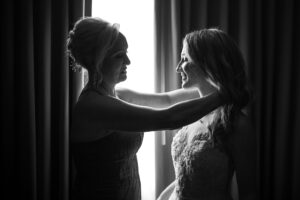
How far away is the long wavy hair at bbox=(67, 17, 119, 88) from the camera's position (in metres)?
1.39

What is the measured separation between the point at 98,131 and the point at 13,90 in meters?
0.67

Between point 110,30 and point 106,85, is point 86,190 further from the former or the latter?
point 110,30

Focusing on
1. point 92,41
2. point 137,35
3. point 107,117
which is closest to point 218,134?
point 107,117

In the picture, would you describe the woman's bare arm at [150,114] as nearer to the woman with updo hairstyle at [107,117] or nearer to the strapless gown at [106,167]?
the woman with updo hairstyle at [107,117]

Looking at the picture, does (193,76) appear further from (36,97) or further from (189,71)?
(36,97)

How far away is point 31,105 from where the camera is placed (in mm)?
1835

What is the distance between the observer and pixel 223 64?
55.3 inches

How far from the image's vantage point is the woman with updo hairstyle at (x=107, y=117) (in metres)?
1.35

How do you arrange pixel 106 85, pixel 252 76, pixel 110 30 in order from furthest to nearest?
pixel 252 76, pixel 106 85, pixel 110 30

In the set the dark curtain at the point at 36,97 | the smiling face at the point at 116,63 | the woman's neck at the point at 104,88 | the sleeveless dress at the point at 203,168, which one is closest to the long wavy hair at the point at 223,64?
the sleeveless dress at the point at 203,168

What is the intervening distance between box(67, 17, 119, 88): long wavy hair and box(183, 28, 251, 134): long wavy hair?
0.33 m

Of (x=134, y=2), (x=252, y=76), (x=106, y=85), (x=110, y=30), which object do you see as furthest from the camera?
(x=252, y=76)

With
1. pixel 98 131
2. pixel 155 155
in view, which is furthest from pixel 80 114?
pixel 155 155

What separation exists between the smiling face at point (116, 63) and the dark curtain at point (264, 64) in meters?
0.58
